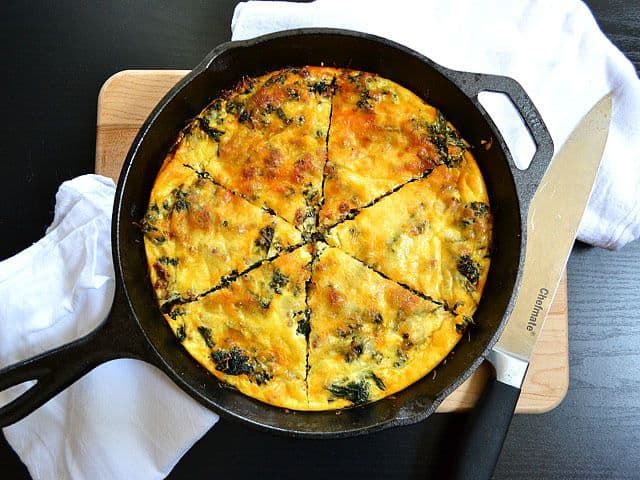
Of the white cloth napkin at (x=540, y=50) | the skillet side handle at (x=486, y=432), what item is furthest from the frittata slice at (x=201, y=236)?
the skillet side handle at (x=486, y=432)

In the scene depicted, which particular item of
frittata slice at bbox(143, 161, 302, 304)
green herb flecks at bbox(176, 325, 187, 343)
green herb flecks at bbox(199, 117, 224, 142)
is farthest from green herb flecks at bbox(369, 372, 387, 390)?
green herb flecks at bbox(199, 117, 224, 142)

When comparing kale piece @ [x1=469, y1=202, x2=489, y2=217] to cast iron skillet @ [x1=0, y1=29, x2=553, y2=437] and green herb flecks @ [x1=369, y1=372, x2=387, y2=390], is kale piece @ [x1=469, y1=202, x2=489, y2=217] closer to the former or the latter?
cast iron skillet @ [x1=0, y1=29, x2=553, y2=437]

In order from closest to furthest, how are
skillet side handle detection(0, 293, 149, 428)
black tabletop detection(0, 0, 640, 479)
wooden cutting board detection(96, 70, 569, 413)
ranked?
skillet side handle detection(0, 293, 149, 428) → wooden cutting board detection(96, 70, 569, 413) → black tabletop detection(0, 0, 640, 479)

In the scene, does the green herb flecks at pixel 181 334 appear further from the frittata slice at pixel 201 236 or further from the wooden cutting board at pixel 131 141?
the wooden cutting board at pixel 131 141

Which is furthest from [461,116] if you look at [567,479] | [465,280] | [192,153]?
[567,479]

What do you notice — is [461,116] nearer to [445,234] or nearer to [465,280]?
[445,234]

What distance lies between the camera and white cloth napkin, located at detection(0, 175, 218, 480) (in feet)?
8.91

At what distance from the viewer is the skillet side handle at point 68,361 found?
228 centimetres

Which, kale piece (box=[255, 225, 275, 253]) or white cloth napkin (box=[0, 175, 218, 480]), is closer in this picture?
kale piece (box=[255, 225, 275, 253])

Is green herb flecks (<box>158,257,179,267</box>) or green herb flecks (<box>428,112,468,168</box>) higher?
green herb flecks (<box>428,112,468,168</box>)

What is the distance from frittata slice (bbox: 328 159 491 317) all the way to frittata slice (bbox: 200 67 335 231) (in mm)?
237

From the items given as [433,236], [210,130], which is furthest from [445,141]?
[210,130]

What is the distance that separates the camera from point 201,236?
2617 mm

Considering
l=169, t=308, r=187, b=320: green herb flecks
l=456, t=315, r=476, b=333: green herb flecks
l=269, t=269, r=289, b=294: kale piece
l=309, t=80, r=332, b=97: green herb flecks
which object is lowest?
l=169, t=308, r=187, b=320: green herb flecks
